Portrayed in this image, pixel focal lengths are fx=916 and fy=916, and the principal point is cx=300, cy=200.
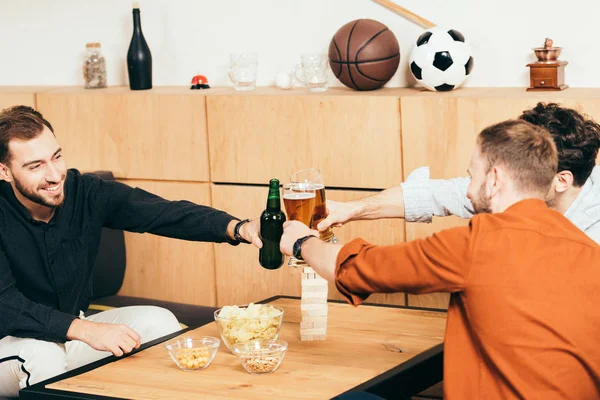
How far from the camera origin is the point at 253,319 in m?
2.56

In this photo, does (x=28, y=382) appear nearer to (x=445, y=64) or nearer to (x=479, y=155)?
(x=479, y=155)

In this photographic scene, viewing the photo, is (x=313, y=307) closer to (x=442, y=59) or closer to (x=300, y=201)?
(x=300, y=201)

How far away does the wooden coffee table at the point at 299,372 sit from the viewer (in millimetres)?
2311

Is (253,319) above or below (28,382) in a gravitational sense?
above

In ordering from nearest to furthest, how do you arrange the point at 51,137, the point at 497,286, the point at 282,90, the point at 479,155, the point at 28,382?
1. the point at 497,286
2. the point at 479,155
3. the point at 28,382
4. the point at 51,137
5. the point at 282,90

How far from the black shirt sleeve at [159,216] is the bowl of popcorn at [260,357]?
0.67m

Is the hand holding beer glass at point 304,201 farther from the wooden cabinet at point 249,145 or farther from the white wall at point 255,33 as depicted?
the white wall at point 255,33

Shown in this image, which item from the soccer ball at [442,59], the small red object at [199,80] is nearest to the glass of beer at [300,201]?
the soccer ball at [442,59]

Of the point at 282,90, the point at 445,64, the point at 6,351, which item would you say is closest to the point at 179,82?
the point at 282,90

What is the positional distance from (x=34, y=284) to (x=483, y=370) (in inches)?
66.6

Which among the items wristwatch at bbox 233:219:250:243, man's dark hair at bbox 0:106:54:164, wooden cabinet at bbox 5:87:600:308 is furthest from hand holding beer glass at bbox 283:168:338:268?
wooden cabinet at bbox 5:87:600:308

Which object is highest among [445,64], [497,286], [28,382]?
[445,64]

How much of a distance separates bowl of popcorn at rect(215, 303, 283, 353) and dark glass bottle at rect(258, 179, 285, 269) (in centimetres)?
34

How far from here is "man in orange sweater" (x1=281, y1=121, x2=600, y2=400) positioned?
196 cm
